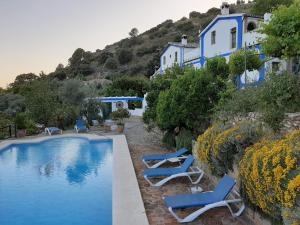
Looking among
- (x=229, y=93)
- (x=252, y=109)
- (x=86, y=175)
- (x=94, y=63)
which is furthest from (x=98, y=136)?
(x=94, y=63)

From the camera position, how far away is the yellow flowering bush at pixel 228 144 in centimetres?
653

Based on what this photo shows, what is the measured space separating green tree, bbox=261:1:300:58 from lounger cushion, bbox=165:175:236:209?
4966 mm

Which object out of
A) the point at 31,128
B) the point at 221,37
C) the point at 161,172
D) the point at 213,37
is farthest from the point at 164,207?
the point at 213,37

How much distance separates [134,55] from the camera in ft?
243

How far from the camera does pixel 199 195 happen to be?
655 centimetres

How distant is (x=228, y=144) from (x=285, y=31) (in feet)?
15.2

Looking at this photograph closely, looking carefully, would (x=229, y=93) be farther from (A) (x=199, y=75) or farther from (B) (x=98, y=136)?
(B) (x=98, y=136)

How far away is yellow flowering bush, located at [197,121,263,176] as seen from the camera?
21.4 feet

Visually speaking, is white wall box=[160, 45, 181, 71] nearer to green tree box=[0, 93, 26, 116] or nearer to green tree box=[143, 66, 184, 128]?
green tree box=[143, 66, 184, 128]

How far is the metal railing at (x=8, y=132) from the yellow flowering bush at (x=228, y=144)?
1543 cm

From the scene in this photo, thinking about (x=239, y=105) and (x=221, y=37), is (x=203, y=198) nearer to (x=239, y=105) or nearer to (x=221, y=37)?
(x=239, y=105)

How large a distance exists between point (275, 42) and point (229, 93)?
7.30ft

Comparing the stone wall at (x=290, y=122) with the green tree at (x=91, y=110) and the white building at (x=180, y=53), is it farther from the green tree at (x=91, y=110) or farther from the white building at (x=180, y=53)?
the white building at (x=180, y=53)

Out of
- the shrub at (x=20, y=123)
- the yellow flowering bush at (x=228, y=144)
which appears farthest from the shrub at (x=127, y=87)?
the yellow flowering bush at (x=228, y=144)
